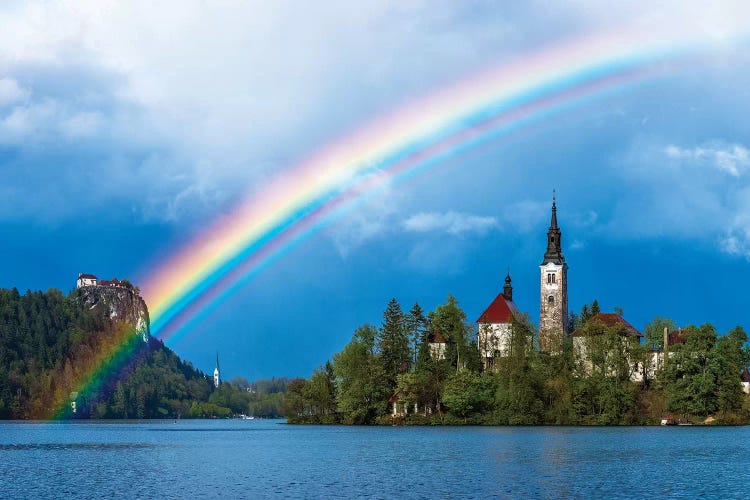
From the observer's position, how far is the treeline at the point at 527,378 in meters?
138

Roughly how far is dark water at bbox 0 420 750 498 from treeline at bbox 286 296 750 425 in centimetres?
2862

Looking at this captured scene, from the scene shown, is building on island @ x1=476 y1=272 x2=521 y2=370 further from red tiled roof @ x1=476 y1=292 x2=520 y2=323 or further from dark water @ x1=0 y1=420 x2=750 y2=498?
dark water @ x1=0 y1=420 x2=750 y2=498

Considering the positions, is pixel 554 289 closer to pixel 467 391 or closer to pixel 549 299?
pixel 549 299

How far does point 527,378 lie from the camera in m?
141

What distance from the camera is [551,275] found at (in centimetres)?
18725

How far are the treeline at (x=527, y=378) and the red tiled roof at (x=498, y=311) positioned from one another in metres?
22.7

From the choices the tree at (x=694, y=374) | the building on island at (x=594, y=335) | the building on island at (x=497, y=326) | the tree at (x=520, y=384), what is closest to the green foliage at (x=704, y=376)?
the tree at (x=694, y=374)

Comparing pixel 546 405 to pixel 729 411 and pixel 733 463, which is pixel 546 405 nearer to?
pixel 729 411

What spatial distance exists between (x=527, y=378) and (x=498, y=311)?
42925 mm

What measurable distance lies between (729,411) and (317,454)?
74002 millimetres

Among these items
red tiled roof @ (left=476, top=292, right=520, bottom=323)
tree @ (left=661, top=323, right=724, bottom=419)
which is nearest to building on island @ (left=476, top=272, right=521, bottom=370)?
red tiled roof @ (left=476, top=292, right=520, bottom=323)

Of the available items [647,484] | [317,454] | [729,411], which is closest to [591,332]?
[729,411]

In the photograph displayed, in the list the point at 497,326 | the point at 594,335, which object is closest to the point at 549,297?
the point at 497,326

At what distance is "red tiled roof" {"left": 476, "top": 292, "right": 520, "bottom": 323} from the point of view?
182 metres
